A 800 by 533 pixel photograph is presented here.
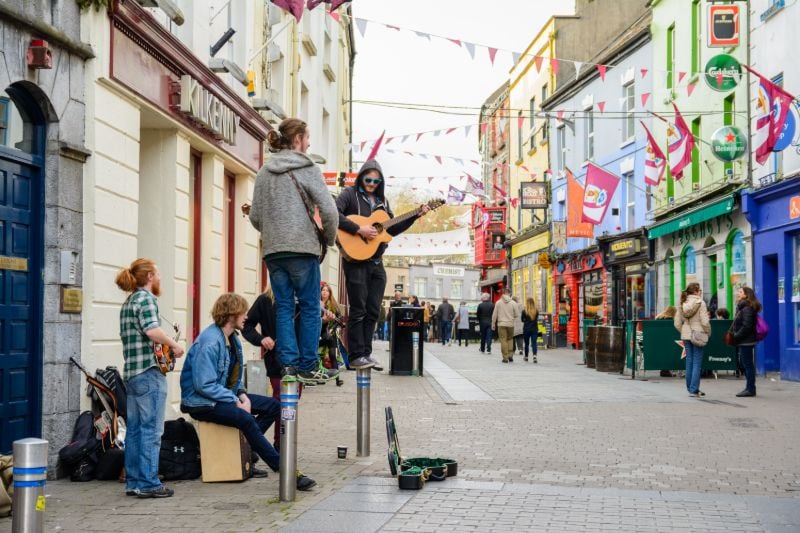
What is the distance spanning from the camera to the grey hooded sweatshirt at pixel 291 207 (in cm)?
669

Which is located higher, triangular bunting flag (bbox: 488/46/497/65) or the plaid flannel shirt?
triangular bunting flag (bbox: 488/46/497/65)

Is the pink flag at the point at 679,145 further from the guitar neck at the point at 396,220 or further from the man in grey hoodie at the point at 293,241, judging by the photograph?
the man in grey hoodie at the point at 293,241

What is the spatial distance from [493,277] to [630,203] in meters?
25.3

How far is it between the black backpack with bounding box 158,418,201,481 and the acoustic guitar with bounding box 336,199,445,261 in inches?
73.6

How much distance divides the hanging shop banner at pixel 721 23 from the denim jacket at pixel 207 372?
16650 millimetres

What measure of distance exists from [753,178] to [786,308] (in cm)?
304

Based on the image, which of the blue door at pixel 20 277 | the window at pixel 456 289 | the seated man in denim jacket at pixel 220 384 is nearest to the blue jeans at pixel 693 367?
the seated man in denim jacket at pixel 220 384

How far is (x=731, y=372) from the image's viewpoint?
65.1ft

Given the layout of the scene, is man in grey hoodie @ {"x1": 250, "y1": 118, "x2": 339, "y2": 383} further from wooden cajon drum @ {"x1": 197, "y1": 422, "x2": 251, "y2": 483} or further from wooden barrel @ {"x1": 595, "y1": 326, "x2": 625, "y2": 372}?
wooden barrel @ {"x1": 595, "y1": 326, "x2": 625, "y2": 372}

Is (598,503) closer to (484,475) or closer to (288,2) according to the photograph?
(484,475)

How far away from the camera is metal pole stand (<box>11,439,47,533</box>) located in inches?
165

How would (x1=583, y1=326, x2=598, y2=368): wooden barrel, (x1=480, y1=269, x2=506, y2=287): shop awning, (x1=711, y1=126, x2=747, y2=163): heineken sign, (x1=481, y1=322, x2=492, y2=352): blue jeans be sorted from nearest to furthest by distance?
1. (x1=711, y1=126, x2=747, y2=163): heineken sign
2. (x1=583, y1=326, x2=598, y2=368): wooden barrel
3. (x1=481, y1=322, x2=492, y2=352): blue jeans
4. (x1=480, y1=269, x2=506, y2=287): shop awning

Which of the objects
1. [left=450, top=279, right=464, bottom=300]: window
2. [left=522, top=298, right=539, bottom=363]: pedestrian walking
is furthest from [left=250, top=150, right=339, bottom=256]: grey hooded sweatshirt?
[left=450, top=279, right=464, bottom=300]: window

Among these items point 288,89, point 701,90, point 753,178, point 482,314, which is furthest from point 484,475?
point 482,314
